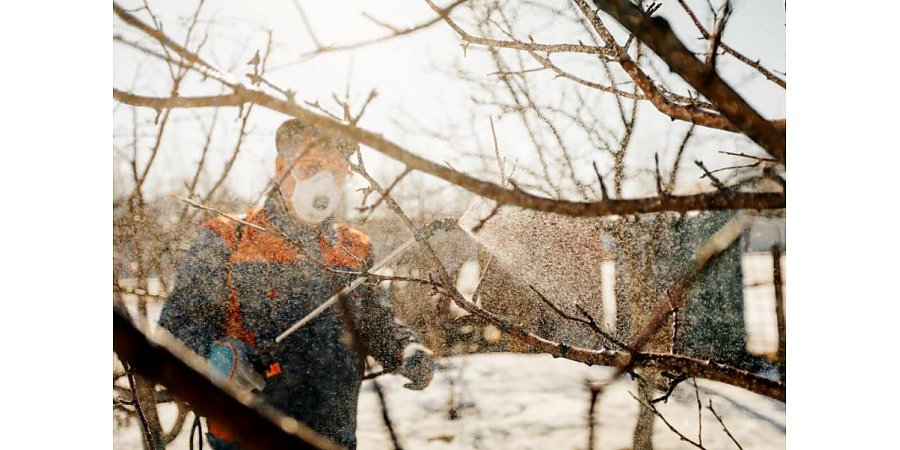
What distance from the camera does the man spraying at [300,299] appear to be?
3.93 feet

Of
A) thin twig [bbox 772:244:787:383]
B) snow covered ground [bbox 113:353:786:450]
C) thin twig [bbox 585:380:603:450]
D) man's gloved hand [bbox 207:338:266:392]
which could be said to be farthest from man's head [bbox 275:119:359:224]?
thin twig [bbox 772:244:787:383]

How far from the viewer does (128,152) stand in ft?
4.37

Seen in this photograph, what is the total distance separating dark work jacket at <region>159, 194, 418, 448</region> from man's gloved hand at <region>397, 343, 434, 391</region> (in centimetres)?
5

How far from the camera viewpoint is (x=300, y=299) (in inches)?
50.6

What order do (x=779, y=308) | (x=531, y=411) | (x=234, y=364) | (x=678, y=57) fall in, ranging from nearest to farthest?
1. (x=678, y=57)
2. (x=234, y=364)
3. (x=779, y=308)
4. (x=531, y=411)

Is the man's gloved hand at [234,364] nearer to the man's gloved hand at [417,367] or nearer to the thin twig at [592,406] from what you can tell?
the man's gloved hand at [417,367]

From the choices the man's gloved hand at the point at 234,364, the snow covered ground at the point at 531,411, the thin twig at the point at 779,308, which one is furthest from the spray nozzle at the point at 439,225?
the thin twig at the point at 779,308

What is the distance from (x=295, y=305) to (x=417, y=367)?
32 centimetres

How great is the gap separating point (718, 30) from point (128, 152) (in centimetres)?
134

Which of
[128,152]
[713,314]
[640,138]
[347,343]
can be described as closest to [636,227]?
[640,138]

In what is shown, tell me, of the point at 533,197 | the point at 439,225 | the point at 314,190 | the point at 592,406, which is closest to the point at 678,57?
the point at 533,197

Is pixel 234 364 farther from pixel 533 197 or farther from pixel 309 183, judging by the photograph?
pixel 533 197
